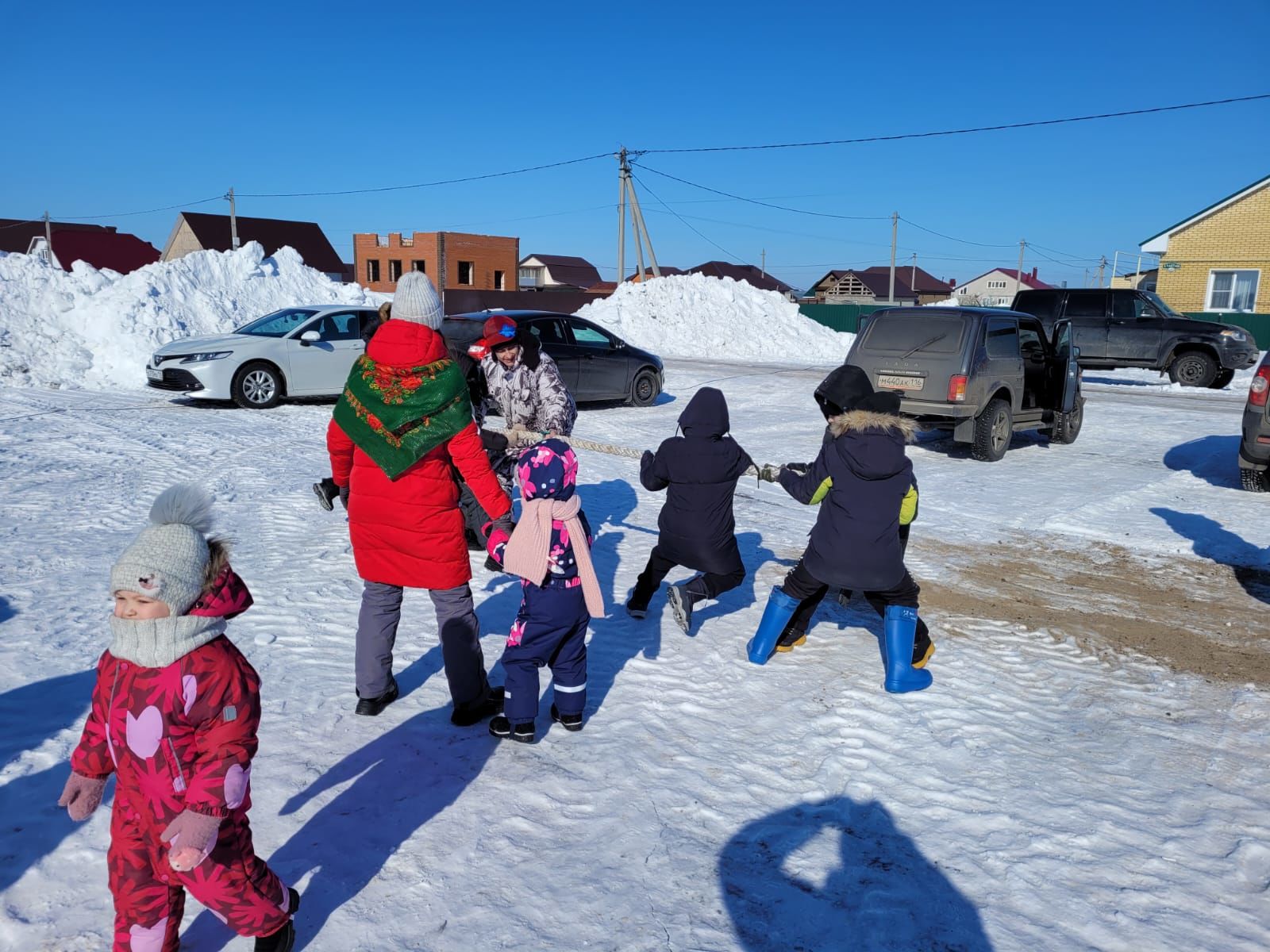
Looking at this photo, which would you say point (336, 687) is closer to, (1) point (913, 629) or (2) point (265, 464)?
(1) point (913, 629)

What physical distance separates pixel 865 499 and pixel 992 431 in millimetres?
7449

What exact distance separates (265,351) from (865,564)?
11016 millimetres

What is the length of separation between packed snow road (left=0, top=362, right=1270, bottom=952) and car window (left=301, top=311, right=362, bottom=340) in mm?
6451

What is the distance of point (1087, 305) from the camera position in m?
19.1

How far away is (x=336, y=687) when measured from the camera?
14.5 feet

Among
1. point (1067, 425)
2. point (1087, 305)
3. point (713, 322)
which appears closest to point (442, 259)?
point (713, 322)

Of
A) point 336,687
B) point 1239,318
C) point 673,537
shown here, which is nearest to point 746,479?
point 673,537

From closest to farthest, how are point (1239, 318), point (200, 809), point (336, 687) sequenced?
point (200, 809) < point (336, 687) < point (1239, 318)

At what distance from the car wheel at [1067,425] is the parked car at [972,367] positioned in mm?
193

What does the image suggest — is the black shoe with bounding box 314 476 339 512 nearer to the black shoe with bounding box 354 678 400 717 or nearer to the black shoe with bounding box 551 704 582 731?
the black shoe with bounding box 354 678 400 717

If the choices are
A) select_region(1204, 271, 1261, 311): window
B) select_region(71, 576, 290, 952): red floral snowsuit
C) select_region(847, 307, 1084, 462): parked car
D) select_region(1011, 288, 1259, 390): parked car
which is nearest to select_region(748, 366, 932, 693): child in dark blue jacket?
select_region(71, 576, 290, 952): red floral snowsuit

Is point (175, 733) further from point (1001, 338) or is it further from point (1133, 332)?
point (1133, 332)

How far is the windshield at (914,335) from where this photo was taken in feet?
35.6

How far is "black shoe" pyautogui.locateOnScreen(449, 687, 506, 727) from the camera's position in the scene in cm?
Answer: 407
